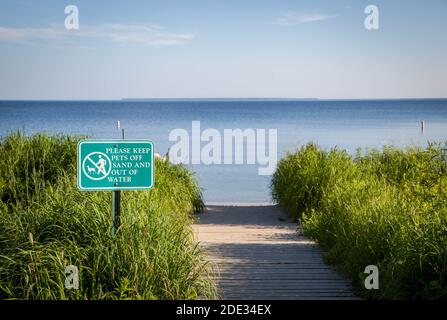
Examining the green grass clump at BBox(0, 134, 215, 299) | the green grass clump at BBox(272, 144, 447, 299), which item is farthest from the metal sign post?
the green grass clump at BBox(272, 144, 447, 299)

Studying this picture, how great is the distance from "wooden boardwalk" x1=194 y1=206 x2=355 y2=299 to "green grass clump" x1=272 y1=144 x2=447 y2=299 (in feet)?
0.74

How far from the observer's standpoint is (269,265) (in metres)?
6.67

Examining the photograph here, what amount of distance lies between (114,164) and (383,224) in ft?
8.97

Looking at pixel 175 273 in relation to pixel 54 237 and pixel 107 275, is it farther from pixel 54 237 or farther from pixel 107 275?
pixel 54 237

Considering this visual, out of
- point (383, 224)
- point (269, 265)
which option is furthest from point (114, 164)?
point (383, 224)

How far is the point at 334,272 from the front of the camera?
6.41m

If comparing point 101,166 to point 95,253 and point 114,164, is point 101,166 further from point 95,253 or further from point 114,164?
point 95,253

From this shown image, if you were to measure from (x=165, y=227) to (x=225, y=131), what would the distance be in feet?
155

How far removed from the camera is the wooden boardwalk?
18.6ft

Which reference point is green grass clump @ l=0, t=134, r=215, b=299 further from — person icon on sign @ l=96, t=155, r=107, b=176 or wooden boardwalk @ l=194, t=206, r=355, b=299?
wooden boardwalk @ l=194, t=206, r=355, b=299

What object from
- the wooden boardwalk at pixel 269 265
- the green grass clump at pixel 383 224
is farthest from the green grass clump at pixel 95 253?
the green grass clump at pixel 383 224

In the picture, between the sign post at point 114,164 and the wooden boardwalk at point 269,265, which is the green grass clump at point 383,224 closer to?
the wooden boardwalk at point 269,265

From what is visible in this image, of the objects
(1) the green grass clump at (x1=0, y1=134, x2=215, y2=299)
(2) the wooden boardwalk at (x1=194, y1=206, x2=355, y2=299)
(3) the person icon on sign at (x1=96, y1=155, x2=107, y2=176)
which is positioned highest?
(3) the person icon on sign at (x1=96, y1=155, x2=107, y2=176)
